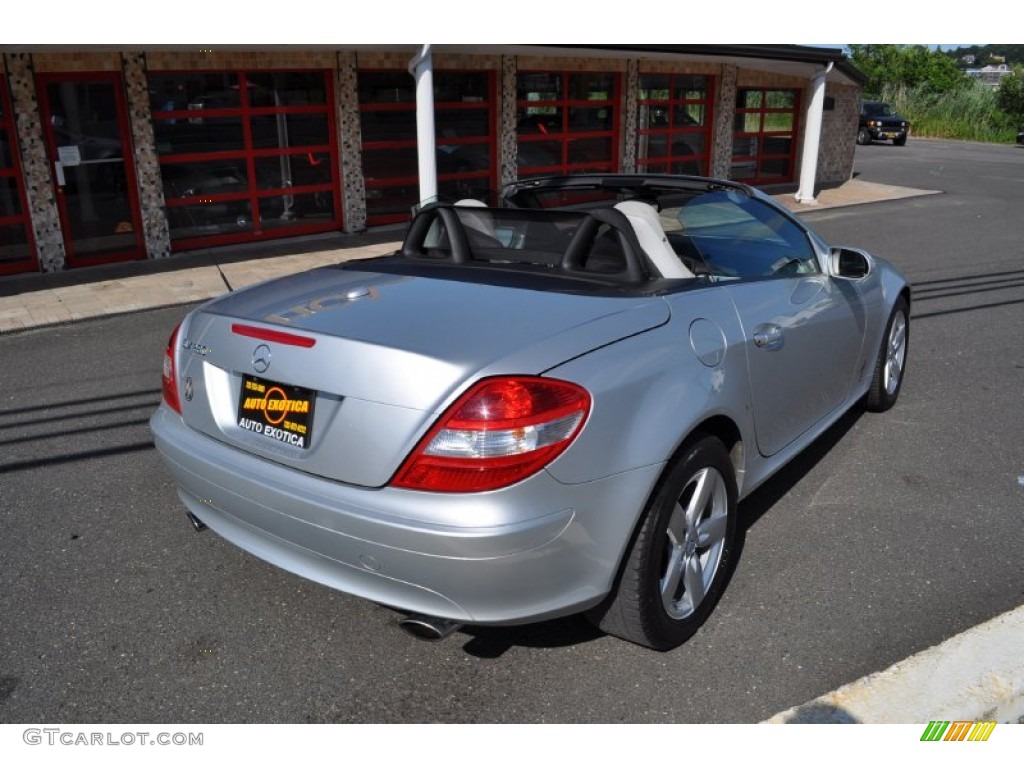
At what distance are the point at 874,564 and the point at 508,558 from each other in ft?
6.32

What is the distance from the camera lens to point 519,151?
1482 centimetres

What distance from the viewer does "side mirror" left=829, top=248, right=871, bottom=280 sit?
4.15 meters

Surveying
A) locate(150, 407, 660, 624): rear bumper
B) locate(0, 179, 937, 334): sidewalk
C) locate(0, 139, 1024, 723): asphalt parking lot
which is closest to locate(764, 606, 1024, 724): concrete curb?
locate(0, 139, 1024, 723): asphalt parking lot

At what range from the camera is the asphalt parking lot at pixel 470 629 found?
279 centimetres

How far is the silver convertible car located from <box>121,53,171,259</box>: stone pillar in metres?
8.71

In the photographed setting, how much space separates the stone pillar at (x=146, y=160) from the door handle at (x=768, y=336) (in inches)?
388

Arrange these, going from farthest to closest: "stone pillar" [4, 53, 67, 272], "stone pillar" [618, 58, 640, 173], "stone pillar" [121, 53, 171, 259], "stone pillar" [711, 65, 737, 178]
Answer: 1. "stone pillar" [711, 65, 737, 178]
2. "stone pillar" [618, 58, 640, 173]
3. "stone pillar" [121, 53, 171, 259]
4. "stone pillar" [4, 53, 67, 272]

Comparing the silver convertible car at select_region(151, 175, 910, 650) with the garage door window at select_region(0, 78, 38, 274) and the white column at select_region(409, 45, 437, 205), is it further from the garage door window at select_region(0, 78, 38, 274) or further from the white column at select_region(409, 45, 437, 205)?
the garage door window at select_region(0, 78, 38, 274)

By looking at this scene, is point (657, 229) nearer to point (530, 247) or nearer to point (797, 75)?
point (530, 247)

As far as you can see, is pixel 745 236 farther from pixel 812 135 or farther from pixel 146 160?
pixel 812 135

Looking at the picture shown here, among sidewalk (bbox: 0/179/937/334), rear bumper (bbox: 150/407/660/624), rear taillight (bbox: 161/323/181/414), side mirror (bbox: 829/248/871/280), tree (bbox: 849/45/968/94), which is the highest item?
tree (bbox: 849/45/968/94)

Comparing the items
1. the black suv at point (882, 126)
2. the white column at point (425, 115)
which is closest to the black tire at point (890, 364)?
the white column at point (425, 115)

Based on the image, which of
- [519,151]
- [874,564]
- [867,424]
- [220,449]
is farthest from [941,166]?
[220,449]

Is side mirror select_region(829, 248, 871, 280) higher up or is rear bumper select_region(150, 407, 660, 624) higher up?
side mirror select_region(829, 248, 871, 280)
